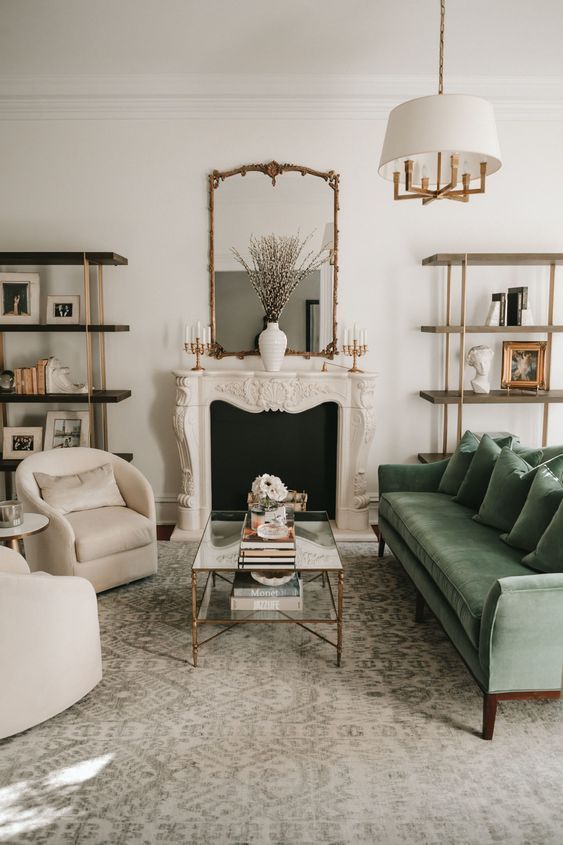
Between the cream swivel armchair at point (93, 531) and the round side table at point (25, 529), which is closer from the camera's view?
the round side table at point (25, 529)

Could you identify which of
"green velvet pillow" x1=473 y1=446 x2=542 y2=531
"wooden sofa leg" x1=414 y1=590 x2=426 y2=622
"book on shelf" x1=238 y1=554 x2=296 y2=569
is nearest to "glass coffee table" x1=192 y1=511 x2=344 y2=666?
"book on shelf" x1=238 y1=554 x2=296 y2=569

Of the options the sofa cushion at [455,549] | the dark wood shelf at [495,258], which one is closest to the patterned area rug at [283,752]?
the sofa cushion at [455,549]

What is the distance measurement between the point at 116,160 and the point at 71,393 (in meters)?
1.72

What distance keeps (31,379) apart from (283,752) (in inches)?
131

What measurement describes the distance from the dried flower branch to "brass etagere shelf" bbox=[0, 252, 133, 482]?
37.5 inches

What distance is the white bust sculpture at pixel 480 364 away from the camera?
4875 mm

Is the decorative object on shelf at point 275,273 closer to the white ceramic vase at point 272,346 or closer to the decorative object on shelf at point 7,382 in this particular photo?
the white ceramic vase at point 272,346

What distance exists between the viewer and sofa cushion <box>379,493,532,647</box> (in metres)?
2.70

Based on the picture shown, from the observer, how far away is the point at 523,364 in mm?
5008

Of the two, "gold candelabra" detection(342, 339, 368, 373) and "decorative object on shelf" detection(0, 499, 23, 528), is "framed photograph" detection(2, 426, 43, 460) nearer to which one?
"decorative object on shelf" detection(0, 499, 23, 528)

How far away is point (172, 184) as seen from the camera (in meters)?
4.93

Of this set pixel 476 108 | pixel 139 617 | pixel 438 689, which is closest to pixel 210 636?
pixel 139 617

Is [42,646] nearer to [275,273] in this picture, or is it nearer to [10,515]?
[10,515]

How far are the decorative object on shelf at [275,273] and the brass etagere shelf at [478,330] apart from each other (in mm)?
871
